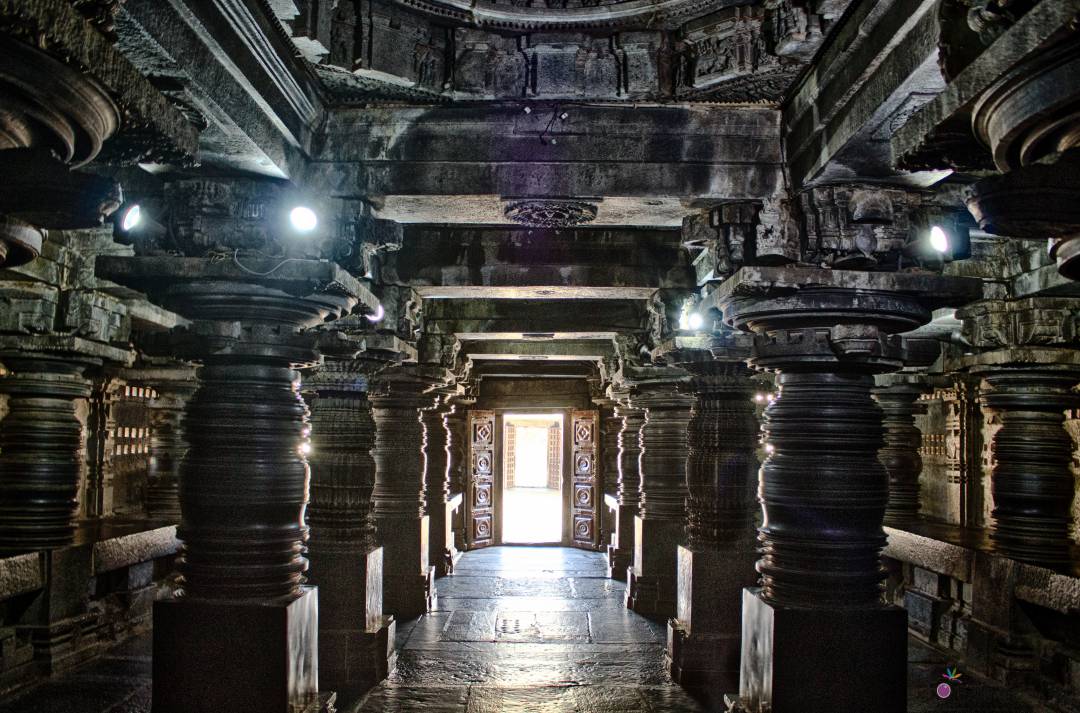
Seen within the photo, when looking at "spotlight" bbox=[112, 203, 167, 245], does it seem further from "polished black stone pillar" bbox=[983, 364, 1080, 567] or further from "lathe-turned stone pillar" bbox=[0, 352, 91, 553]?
"polished black stone pillar" bbox=[983, 364, 1080, 567]

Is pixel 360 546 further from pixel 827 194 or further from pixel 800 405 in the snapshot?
pixel 827 194

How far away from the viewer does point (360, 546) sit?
23.5 ft

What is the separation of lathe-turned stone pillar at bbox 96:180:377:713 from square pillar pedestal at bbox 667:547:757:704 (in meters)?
3.52

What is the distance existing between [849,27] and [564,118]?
1.50m

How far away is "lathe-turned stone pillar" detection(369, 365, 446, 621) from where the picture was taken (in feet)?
32.4

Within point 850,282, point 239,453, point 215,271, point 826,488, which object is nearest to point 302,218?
point 215,271

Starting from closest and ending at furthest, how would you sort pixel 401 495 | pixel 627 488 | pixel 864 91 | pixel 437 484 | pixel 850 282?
1. pixel 864 91
2. pixel 850 282
3. pixel 401 495
4. pixel 437 484
5. pixel 627 488

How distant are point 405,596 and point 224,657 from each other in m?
5.60

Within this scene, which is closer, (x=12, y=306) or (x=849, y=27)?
(x=849, y=27)

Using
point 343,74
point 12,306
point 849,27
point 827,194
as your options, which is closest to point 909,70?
point 849,27

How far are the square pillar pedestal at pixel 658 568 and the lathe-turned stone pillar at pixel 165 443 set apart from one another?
19.9 ft

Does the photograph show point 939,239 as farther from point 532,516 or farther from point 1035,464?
point 532,516

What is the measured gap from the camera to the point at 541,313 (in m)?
9.26

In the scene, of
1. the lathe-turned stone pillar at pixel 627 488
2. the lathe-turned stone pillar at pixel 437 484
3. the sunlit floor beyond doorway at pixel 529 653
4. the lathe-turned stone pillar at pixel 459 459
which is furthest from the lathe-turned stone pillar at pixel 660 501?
the lathe-turned stone pillar at pixel 459 459
